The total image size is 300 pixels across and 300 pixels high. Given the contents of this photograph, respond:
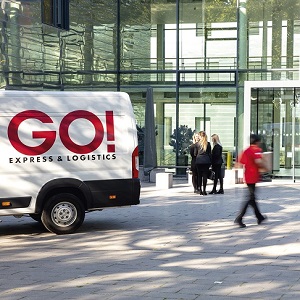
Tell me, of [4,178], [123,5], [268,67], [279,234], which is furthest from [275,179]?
[4,178]

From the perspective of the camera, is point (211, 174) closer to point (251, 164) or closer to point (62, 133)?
point (251, 164)

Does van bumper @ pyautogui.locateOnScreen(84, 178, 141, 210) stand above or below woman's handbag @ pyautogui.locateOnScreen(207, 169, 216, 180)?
above

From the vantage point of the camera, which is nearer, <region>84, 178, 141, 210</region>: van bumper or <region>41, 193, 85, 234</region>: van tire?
<region>41, 193, 85, 234</region>: van tire

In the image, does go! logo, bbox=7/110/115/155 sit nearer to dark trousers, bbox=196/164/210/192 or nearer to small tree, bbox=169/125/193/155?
dark trousers, bbox=196/164/210/192

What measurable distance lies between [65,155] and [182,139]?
15.7 meters

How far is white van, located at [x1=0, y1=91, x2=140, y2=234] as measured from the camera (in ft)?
41.4

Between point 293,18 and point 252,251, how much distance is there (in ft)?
59.4

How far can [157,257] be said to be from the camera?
10.6m

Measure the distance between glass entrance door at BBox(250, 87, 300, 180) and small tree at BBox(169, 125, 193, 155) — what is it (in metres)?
2.99

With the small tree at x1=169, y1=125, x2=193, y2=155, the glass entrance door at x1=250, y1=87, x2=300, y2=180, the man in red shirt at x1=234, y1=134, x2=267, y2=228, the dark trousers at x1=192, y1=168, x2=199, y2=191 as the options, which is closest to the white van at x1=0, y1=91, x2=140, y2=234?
the man in red shirt at x1=234, y1=134, x2=267, y2=228

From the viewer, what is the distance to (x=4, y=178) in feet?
41.2

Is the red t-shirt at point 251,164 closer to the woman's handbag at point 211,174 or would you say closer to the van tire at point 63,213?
the van tire at point 63,213

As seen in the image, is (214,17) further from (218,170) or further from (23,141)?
(23,141)

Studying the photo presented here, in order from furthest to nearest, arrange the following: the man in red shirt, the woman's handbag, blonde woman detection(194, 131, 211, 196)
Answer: the woman's handbag, blonde woman detection(194, 131, 211, 196), the man in red shirt
